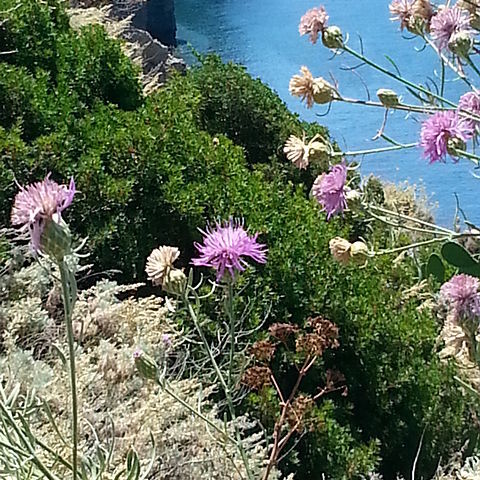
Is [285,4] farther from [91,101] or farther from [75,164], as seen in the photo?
[75,164]

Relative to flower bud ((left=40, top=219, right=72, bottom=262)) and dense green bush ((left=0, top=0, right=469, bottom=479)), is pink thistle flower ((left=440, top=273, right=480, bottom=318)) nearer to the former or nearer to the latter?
flower bud ((left=40, top=219, right=72, bottom=262))

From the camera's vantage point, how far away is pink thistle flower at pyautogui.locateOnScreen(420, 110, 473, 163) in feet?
2.50

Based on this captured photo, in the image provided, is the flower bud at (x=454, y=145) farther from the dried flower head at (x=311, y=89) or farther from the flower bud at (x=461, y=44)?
the dried flower head at (x=311, y=89)

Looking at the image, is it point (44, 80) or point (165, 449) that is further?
point (44, 80)

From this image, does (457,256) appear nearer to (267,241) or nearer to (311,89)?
(311,89)

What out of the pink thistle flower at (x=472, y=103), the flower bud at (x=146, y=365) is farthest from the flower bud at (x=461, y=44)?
the flower bud at (x=146, y=365)

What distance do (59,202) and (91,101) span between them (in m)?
2.04

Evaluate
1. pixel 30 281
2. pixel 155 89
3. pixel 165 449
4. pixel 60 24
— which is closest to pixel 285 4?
pixel 155 89

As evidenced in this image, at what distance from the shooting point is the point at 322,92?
92cm

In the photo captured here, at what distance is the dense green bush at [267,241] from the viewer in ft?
6.52

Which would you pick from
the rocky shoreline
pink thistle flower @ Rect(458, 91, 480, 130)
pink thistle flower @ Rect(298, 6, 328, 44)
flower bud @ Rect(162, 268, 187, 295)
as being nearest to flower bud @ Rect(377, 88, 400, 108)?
pink thistle flower @ Rect(458, 91, 480, 130)

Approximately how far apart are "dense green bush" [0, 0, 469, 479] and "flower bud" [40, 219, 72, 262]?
1340 millimetres

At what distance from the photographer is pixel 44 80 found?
2.39m

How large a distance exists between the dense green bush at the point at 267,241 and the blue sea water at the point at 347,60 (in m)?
0.32
